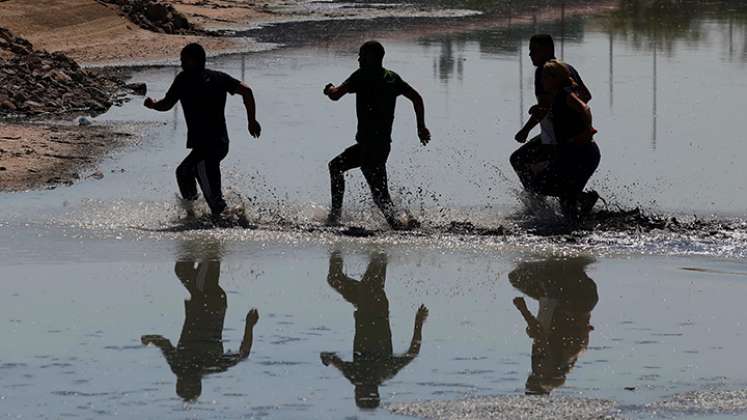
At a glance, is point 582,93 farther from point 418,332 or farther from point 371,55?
point 418,332

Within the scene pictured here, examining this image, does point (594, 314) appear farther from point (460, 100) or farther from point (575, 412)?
point (460, 100)

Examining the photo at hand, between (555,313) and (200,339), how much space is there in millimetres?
2248

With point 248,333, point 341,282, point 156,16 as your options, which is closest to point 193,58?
point 341,282

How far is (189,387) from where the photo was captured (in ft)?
30.3

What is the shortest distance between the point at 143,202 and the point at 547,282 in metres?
4.70

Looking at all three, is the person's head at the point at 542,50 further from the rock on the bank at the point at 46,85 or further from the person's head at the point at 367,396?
the rock on the bank at the point at 46,85

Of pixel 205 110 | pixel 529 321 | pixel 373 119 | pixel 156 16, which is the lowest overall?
pixel 156 16

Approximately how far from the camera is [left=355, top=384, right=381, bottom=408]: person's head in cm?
892

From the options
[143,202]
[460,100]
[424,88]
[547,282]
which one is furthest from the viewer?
[424,88]

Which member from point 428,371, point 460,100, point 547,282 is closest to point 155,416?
point 428,371

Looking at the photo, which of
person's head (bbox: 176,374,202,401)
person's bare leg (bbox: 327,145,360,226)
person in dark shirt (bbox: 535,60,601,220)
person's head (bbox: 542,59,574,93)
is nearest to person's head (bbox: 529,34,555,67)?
person in dark shirt (bbox: 535,60,601,220)

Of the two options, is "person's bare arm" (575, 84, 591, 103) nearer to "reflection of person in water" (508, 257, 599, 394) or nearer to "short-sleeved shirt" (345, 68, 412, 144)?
"short-sleeved shirt" (345, 68, 412, 144)

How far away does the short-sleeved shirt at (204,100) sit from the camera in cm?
1437

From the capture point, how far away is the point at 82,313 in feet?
36.6
